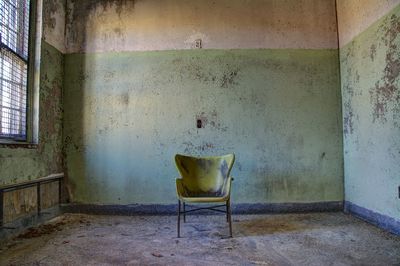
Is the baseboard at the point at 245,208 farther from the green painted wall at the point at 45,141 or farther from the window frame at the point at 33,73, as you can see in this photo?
the window frame at the point at 33,73

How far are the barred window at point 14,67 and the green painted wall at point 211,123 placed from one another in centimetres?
79

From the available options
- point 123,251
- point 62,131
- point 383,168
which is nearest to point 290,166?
point 383,168

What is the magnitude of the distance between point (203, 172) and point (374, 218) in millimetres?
1923

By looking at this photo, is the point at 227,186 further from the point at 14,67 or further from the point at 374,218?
the point at 14,67

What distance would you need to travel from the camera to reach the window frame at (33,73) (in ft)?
A: 11.7

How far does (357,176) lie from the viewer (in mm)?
3777

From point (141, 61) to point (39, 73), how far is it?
126 cm

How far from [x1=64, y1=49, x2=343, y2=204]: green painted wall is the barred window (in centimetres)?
79

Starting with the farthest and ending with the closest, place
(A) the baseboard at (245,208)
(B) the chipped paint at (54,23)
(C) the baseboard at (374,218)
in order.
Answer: (A) the baseboard at (245,208)
(B) the chipped paint at (54,23)
(C) the baseboard at (374,218)

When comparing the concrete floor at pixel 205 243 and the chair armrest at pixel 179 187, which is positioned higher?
the chair armrest at pixel 179 187

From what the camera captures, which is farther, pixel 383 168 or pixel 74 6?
pixel 74 6

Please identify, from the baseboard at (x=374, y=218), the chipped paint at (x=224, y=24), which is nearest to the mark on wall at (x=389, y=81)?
the baseboard at (x=374, y=218)

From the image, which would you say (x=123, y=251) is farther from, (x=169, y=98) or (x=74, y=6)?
(x=74, y=6)

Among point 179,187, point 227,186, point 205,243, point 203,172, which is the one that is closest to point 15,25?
point 179,187
